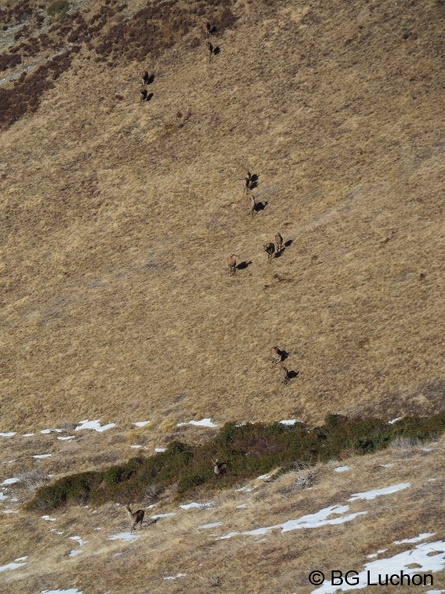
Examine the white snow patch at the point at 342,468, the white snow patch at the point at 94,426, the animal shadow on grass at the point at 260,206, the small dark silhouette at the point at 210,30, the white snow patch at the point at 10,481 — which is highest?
the small dark silhouette at the point at 210,30

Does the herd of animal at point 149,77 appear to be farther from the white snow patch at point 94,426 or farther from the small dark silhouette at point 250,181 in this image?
the white snow patch at point 94,426

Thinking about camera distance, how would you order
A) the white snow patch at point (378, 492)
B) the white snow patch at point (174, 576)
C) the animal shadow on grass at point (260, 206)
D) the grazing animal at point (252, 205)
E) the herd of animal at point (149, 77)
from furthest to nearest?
the herd of animal at point (149, 77) → the animal shadow on grass at point (260, 206) → the grazing animal at point (252, 205) → the white snow patch at point (378, 492) → the white snow patch at point (174, 576)

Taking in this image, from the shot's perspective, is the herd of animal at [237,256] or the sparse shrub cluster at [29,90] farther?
the sparse shrub cluster at [29,90]

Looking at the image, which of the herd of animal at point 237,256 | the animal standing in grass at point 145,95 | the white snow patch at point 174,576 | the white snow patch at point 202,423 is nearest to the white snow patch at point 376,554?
the white snow patch at point 174,576

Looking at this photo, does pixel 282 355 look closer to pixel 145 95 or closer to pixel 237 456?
pixel 237 456

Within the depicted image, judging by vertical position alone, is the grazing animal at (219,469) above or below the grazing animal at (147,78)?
below

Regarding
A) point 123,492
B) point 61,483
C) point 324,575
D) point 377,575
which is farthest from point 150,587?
point 61,483

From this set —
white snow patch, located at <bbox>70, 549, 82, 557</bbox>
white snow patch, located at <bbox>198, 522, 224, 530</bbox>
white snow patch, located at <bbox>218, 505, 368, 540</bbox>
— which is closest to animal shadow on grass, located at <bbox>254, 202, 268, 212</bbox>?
white snow patch, located at <bbox>198, 522, 224, 530</bbox>
